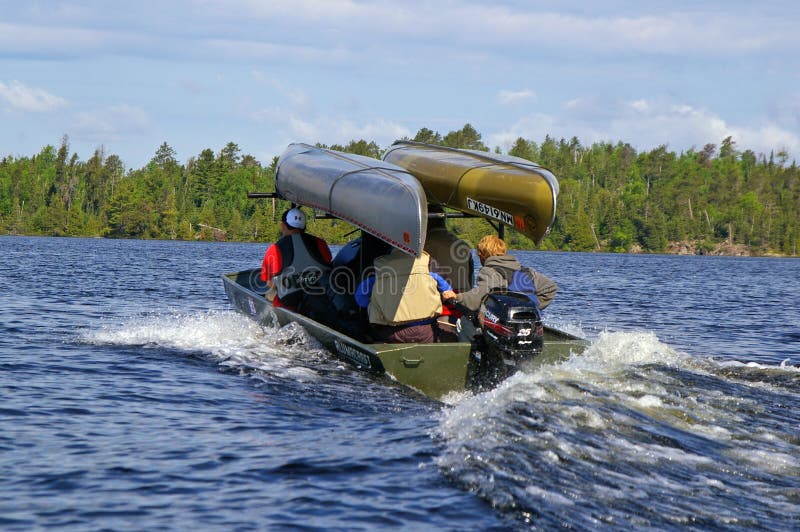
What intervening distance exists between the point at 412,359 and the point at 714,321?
48.3 ft

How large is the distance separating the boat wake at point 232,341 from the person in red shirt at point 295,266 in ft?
1.70

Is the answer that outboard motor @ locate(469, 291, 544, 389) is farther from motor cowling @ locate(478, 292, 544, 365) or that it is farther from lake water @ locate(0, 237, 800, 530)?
lake water @ locate(0, 237, 800, 530)

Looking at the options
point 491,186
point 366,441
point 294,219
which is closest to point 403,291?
Result: point 366,441

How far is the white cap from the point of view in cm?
1270

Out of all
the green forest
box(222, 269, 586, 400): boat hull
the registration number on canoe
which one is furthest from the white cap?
the green forest

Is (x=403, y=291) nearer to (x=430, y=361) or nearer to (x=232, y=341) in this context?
(x=430, y=361)

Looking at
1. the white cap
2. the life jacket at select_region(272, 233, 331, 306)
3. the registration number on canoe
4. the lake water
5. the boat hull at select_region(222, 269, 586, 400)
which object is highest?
the registration number on canoe

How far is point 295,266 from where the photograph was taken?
12789mm

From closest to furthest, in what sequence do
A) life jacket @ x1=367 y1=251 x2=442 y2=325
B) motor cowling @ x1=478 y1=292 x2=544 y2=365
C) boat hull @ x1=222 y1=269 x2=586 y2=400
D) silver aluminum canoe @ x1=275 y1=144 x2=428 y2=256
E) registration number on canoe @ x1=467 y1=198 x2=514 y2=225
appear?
motor cowling @ x1=478 y1=292 x2=544 y2=365 → boat hull @ x1=222 y1=269 x2=586 y2=400 → silver aluminum canoe @ x1=275 y1=144 x2=428 y2=256 → life jacket @ x1=367 y1=251 x2=442 y2=325 → registration number on canoe @ x1=467 y1=198 x2=514 y2=225

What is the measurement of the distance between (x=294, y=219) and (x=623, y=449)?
666 cm

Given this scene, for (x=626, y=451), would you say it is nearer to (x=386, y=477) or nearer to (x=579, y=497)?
(x=579, y=497)

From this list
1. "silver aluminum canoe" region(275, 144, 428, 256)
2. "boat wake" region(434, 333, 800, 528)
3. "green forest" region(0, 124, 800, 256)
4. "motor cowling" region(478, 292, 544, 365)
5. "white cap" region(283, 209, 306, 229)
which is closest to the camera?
"boat wake" region(434, 333, 800, 528)

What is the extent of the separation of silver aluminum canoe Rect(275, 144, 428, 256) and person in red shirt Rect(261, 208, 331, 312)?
47 centimetres

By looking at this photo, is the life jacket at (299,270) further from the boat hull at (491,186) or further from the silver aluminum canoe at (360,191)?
the boat hull at (491,186)
